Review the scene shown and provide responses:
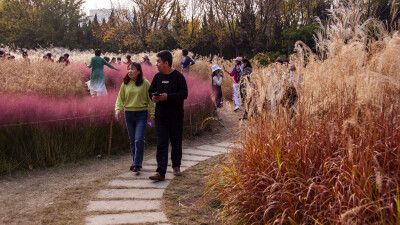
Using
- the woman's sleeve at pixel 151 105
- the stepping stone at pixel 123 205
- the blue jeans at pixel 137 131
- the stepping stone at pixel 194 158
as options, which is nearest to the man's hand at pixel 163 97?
the woman's sleeve at pixel 151 105

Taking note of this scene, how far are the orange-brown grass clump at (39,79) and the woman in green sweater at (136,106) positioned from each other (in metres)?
3.02

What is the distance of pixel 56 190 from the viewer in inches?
186

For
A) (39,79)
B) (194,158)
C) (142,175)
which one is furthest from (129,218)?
(39,79)

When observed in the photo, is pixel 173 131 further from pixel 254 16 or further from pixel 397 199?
pixel 254 16

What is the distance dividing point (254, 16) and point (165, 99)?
1909 centimetres

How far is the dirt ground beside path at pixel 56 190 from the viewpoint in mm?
3828

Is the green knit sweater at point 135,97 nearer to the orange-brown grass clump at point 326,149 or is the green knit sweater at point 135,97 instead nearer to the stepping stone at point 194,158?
the stepping stone at point 194,158

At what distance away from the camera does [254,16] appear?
74.7ft

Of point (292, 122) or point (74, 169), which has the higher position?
point (292, 122)

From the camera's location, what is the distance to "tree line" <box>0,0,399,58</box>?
74.2 ft

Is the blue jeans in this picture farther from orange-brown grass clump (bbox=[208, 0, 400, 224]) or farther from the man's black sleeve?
orange-brown grass clump (bbox=[208, 0, 400, 224])

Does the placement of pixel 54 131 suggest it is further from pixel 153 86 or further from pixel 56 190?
pixel 153 86

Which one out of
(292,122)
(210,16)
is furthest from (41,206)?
(210,16)

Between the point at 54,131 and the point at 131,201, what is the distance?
8.17 feet
